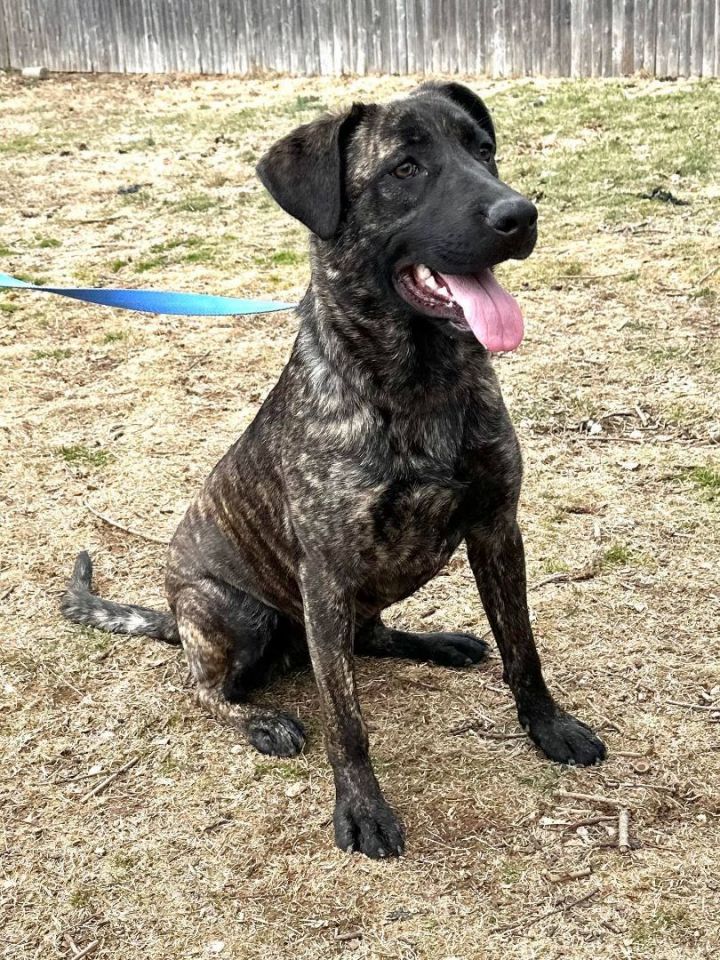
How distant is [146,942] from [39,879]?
1.40ft

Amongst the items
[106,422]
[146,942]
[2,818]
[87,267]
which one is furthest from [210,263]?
[146,942]

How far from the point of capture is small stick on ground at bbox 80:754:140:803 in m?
3.48

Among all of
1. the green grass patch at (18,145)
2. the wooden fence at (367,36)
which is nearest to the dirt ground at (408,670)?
the wooden fence at (367,36)

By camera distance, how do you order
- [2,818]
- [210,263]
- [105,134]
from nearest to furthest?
[2,818] < [210,263] < [105,134]

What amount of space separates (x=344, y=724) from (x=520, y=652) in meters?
0.62

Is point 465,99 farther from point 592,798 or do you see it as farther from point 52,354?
point 52,354

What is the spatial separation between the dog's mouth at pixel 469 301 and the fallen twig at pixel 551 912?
1.40m

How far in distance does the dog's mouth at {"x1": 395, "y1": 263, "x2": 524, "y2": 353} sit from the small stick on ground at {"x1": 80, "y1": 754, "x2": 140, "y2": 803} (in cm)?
171

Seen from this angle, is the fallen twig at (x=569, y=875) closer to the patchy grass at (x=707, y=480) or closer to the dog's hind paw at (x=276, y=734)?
the dog's hind paw at (x=276, y=734)

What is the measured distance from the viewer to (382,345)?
123 inches

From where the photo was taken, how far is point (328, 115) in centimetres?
318

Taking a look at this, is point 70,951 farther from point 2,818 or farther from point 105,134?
point 105,134

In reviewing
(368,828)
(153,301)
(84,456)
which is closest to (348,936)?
(368,828)

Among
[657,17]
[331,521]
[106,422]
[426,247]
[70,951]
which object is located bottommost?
[70,951]
